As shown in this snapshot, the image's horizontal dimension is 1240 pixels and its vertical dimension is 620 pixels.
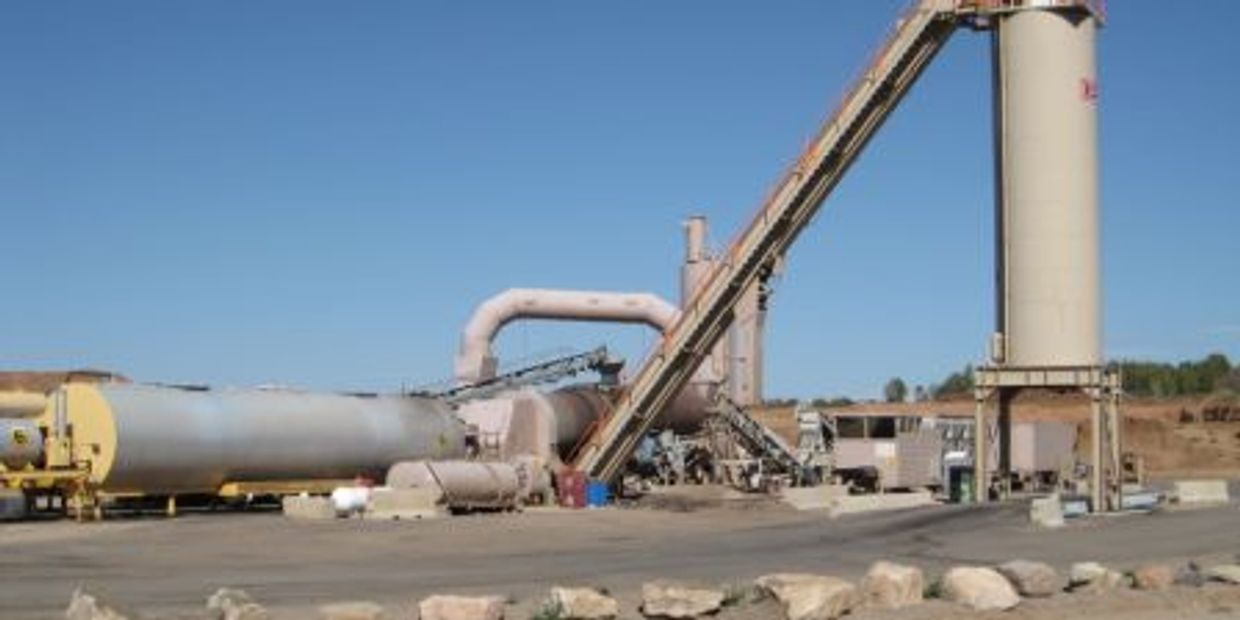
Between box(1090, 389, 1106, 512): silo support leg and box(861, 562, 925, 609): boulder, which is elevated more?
box(1090, 389, 1106, 512): silo support leg

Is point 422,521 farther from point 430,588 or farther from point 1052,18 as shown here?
point 1052,18

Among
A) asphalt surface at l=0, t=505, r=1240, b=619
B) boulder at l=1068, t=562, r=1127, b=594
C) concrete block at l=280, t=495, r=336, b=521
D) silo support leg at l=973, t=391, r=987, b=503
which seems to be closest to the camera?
boulder at l=1068, t=562, r=1127, b=594

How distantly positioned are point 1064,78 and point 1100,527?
14.2 meters

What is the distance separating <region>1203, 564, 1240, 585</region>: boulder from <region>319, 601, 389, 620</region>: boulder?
498 inches

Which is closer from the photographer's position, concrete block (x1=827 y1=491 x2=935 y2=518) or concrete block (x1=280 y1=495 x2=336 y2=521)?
concrete block (x1=280 y1=495 x2=336 y2=521)

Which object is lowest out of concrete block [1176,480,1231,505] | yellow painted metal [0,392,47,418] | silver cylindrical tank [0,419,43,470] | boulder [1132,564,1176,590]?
boulder [1132,564,1176,590]

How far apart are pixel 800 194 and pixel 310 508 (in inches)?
652

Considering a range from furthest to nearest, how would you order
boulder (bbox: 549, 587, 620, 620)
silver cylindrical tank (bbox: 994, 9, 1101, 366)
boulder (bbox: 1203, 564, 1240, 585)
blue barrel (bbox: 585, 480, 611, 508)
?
1. blue barrel (bbox: 585, 480, 611, 508)
2. silver cylindrical tank (bbox: 994, 9, 1101, 366)
3. boulder (bbox: 1203, 564, 1240, 585)
4. boulder (bbox: 549, 587, 620, 620)

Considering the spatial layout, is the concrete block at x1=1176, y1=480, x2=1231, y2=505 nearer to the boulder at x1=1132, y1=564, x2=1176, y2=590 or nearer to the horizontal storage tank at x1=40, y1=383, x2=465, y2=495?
the horizontal storage tank at x1=40, y1=383, x2=465, y2=495

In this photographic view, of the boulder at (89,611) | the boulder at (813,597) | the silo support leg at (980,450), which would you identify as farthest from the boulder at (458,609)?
the silo support leg at (980,450)

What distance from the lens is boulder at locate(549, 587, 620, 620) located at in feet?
63.0

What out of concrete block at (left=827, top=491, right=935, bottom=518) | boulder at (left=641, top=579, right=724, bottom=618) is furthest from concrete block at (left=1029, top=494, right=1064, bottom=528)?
boulder at (left=641, top=579, right=724, bottom=618)

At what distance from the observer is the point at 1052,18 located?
157 ft

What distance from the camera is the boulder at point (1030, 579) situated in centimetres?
2202
